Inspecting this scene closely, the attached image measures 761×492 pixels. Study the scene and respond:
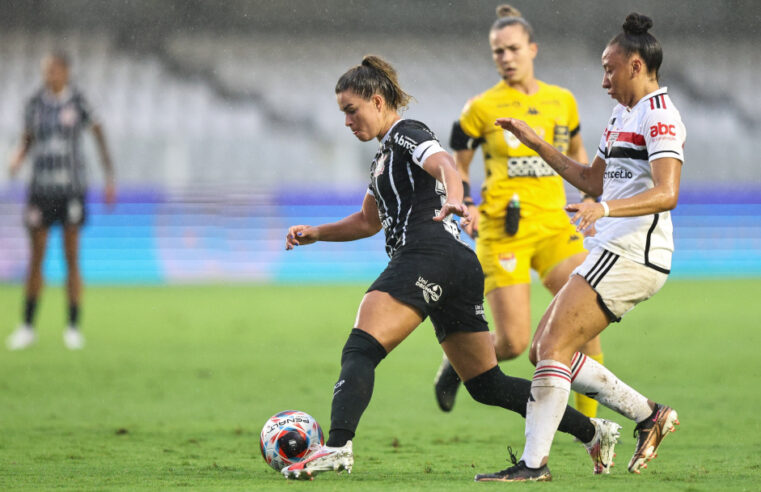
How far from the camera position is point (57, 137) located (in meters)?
12.7

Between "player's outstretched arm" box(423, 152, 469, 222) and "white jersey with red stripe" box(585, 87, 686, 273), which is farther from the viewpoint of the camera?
"white jersey with red stripe" box(585, 87, 686, 273)

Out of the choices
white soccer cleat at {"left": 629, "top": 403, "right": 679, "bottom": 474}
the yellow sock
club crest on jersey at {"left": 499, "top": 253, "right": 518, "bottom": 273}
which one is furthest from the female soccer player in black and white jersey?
club crest on jersey at {"left": 499, "top": 253, "right": 518, "bottom": 273}

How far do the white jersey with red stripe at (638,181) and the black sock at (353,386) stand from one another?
3.66 feet

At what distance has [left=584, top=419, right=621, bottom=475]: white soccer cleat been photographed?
16.4ft

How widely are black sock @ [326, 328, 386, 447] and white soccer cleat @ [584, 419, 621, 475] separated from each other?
3.52ft

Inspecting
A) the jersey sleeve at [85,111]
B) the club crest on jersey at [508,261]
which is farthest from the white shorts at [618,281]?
the jersey sleeve at [85,111]

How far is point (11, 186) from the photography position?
23391mm

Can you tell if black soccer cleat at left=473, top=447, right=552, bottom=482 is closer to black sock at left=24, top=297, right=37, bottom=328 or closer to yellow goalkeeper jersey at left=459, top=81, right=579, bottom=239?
yellow goalkeeper jersey at left=459, top=81, right=579, bottom=239

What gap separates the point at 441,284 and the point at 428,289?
0.23 feet

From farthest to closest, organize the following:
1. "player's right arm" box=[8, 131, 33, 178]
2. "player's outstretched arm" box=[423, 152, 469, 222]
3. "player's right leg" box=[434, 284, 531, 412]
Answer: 1. "player's right arm" box=[8, 131, 33, 178]
2. "player's right leg" box=[434, 284, 531, 412]
3. "player's outstretched arm" box=[423, 152, 469, 222]

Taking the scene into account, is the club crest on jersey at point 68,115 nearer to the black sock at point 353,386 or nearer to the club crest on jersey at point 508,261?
the club crest on jersey at point 508,261

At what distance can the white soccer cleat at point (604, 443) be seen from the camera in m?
4.99

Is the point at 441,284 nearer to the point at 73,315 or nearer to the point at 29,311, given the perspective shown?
the point at 73,315

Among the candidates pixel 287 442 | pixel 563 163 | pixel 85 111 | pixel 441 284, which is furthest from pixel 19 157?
pixel 441 284
